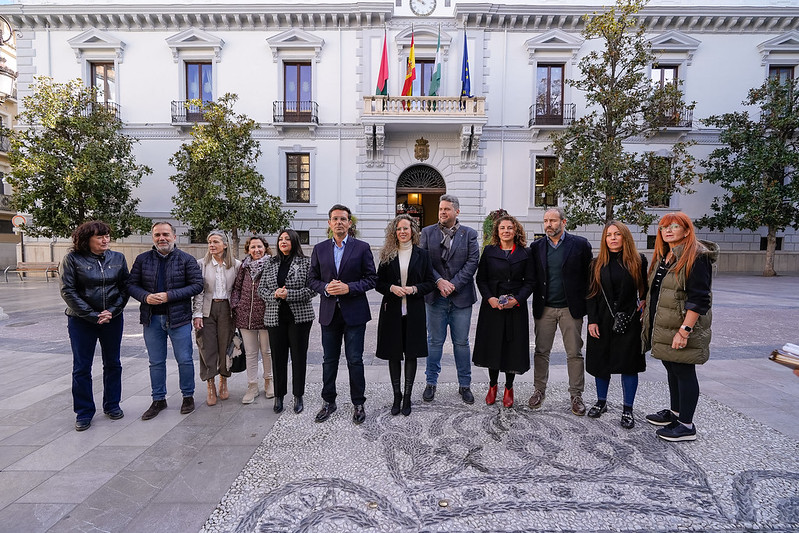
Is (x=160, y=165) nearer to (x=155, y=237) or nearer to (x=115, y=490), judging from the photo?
(x=155, y=237)

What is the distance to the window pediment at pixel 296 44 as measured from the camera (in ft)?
58.3

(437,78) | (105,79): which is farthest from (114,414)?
(105,79)

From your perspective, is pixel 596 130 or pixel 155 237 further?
pixel 596 130

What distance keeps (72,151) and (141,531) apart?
698 inches

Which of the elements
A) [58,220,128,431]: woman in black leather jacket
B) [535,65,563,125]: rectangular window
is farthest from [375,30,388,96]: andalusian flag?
[58,220,128,431]: woman in black leather jacket

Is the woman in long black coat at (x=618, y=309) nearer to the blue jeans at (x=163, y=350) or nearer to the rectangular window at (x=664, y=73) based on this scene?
the blue jeans at (x=163, y=350)

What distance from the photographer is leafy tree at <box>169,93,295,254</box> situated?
49.9 ft

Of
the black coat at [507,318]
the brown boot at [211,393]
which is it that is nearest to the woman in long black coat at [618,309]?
the black coat at [507,318]

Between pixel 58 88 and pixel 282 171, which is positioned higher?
pixel 58 88

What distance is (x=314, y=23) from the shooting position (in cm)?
1794

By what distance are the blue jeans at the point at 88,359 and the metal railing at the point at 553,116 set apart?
712 inches

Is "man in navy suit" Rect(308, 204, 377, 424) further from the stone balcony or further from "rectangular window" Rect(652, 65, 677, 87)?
"rectangular window" Rect(652, 65, 677, 87)

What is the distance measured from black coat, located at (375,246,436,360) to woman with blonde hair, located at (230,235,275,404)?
54.3 inches

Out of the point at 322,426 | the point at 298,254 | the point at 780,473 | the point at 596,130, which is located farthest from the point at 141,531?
the point at 596,130
